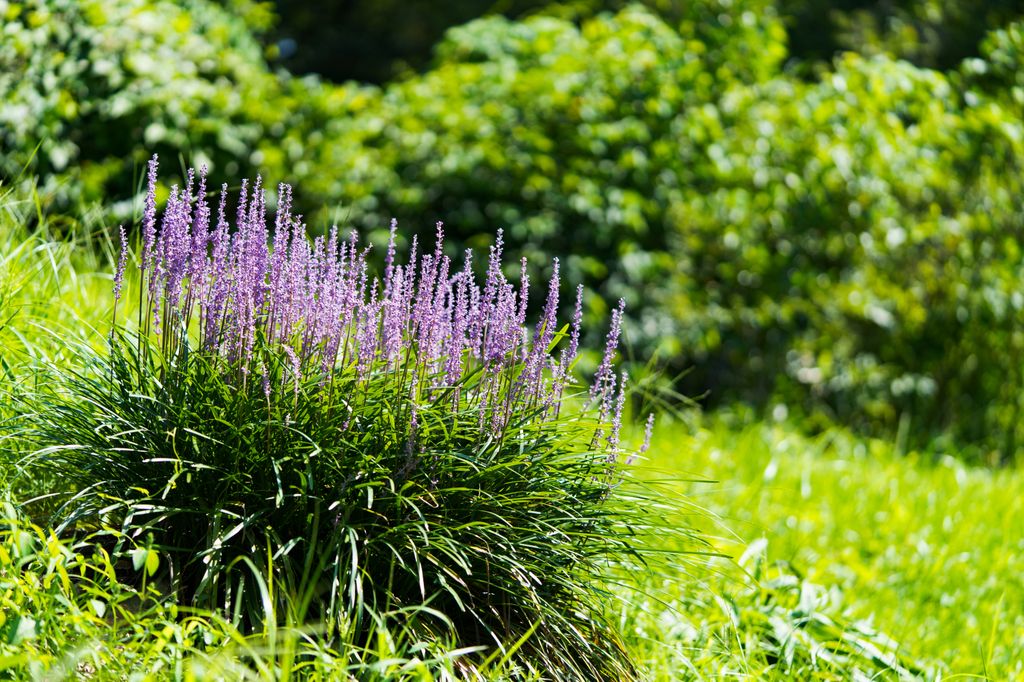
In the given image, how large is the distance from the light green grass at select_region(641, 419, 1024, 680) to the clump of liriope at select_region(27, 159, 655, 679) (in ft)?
3.12

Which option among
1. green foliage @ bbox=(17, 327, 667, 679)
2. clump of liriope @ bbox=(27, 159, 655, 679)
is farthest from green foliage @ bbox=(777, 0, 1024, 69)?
green foliage @ bbox=(17, 327, 667, 679)

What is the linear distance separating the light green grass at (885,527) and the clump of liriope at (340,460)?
0.95m

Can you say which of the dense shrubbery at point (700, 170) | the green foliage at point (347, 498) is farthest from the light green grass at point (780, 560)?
the dense shrubbery at point (700, 170)

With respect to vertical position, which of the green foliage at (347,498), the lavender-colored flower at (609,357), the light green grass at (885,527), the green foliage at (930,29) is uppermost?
the green foliage at (930,29)

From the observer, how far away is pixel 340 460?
8.30 ft

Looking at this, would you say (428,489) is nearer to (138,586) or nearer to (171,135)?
(138,586)

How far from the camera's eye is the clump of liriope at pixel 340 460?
8.11 feet

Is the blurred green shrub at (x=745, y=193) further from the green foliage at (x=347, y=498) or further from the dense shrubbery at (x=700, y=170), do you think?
the green foliage at (x=347, y=498)

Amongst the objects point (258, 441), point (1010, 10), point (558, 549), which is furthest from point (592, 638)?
point (1010, 10)

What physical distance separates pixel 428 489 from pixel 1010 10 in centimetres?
724

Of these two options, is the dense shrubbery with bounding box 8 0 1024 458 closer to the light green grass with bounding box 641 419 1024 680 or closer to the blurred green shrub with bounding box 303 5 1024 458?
the blurred green shrub with bounding box 303 5 1024 458

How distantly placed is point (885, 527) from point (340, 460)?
3467mm

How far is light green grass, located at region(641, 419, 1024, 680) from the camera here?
3.98 m

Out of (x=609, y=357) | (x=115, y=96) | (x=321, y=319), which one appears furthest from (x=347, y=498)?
(x=115, y=96)
